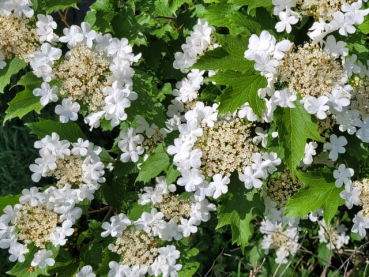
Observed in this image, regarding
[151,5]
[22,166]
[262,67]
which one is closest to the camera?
[262,67]

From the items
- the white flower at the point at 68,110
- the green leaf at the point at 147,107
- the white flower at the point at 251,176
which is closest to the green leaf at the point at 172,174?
the green leaf at the point at 147,107

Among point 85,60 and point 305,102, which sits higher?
point 85,60

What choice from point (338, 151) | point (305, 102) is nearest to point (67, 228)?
point (305, 102)

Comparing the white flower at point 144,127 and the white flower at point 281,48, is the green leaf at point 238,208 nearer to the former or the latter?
the white flower at point 144,127

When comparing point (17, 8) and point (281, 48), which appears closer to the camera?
point (281, 48)

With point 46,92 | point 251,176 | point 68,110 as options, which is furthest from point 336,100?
point 46,92

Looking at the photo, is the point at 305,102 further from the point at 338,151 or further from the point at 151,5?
the point at 151,5

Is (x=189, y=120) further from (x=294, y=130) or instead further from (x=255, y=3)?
(x=255, y=3)
